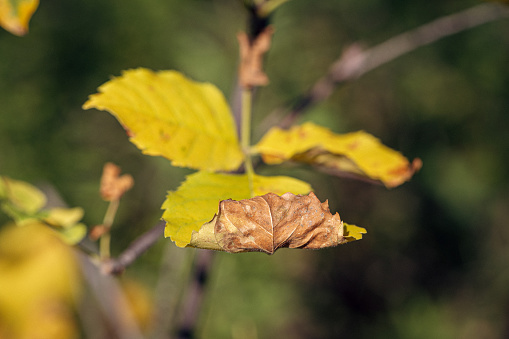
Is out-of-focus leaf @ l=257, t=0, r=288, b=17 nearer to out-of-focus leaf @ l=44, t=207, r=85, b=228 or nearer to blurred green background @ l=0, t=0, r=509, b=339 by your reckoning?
out-of-focus leaf @ l=44, t=207, r=85, b=228

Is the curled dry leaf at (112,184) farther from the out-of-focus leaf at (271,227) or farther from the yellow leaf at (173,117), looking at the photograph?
the out-of-focus leaf at (271,227)

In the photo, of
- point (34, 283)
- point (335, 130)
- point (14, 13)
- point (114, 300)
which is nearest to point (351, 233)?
point (14, 13)

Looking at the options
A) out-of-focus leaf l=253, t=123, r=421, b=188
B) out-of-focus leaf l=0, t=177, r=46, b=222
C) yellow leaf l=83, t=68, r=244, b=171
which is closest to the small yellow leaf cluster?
out-of-focus leaf l=0, t=177, r=46, b=222

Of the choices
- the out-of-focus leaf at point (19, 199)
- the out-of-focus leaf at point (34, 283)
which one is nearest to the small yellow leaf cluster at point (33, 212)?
the out-of-focus leaf at point (19, 199)

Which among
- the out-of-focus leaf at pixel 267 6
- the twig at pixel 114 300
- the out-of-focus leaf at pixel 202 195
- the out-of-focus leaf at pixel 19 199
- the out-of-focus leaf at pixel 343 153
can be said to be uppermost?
the out-of-focus leaf at pixel 267 6

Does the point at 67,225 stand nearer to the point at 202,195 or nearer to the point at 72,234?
the point at 72,234

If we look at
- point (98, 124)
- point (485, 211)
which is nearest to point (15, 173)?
point (98, 124)
